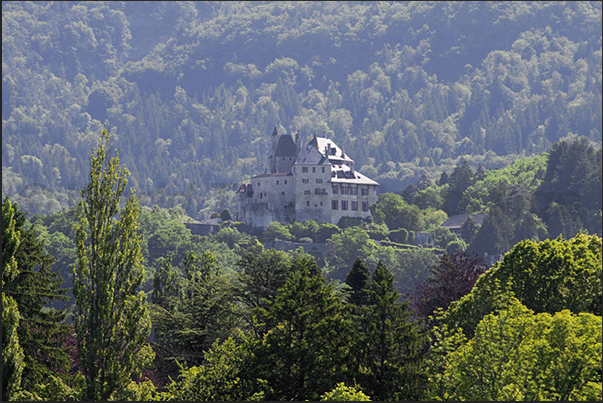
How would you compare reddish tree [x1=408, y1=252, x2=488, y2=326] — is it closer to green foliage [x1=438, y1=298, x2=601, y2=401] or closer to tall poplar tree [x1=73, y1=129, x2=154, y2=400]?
green foliage [x1=438, y1=298, x2=601, y2=401]

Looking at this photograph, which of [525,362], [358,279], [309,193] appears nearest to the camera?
[525,362]

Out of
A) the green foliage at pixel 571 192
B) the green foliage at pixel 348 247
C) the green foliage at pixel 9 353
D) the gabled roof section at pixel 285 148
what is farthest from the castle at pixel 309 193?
the green foliage at pixel 9 353

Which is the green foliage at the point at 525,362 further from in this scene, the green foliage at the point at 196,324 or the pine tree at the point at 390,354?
the green foliage at the point at 196,324

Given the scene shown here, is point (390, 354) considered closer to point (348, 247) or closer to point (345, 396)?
point (345, 396)

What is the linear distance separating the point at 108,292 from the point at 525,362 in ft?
50.2

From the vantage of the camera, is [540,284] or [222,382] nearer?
[222,382]

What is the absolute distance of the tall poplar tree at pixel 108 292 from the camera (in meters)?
30.6

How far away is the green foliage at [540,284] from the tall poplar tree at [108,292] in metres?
16.8

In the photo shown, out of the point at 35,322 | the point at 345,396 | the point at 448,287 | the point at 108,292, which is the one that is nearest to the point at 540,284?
the point at 448,287

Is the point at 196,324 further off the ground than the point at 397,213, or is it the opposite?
the point at 397,213

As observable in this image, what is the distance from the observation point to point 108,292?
102ft

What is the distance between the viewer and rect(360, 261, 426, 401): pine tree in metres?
33.4

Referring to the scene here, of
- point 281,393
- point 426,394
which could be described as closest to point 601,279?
point 426,394

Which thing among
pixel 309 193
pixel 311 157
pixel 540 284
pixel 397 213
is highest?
pixel 311 157
